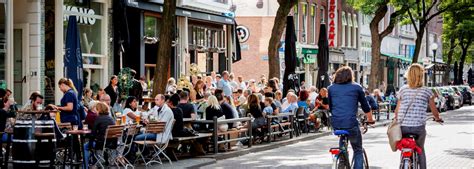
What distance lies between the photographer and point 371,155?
70.8 ft

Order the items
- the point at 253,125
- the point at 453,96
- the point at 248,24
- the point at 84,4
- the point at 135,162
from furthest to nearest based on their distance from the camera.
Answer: the point at 453,96 < the point at 248,24 < the point at 84,4 < the point at 253,125 < the point at 135,162

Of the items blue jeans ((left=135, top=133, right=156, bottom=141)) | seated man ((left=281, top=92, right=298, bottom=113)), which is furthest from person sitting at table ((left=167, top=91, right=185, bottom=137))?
seated man ((left=281, top=92, right=298, bottom=113))

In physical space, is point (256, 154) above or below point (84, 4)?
below

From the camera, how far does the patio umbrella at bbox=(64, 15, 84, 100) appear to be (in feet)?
66.7

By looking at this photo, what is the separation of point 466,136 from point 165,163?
12.9m

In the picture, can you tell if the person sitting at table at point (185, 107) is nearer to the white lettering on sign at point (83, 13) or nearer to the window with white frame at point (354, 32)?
the white lettering on sign at point (83, 13)

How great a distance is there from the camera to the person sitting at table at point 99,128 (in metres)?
16.8

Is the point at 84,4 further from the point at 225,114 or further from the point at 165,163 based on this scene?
the point at 165,163

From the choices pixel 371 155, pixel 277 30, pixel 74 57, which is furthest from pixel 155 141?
pixel 277 30

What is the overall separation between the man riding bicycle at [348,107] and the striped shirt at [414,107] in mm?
660

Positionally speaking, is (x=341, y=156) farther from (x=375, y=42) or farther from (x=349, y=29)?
(x=349, y=29)

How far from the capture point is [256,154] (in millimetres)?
22578

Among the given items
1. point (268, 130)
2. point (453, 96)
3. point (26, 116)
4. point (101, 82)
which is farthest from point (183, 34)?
point (453, 96)

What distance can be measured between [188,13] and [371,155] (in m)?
15.5
